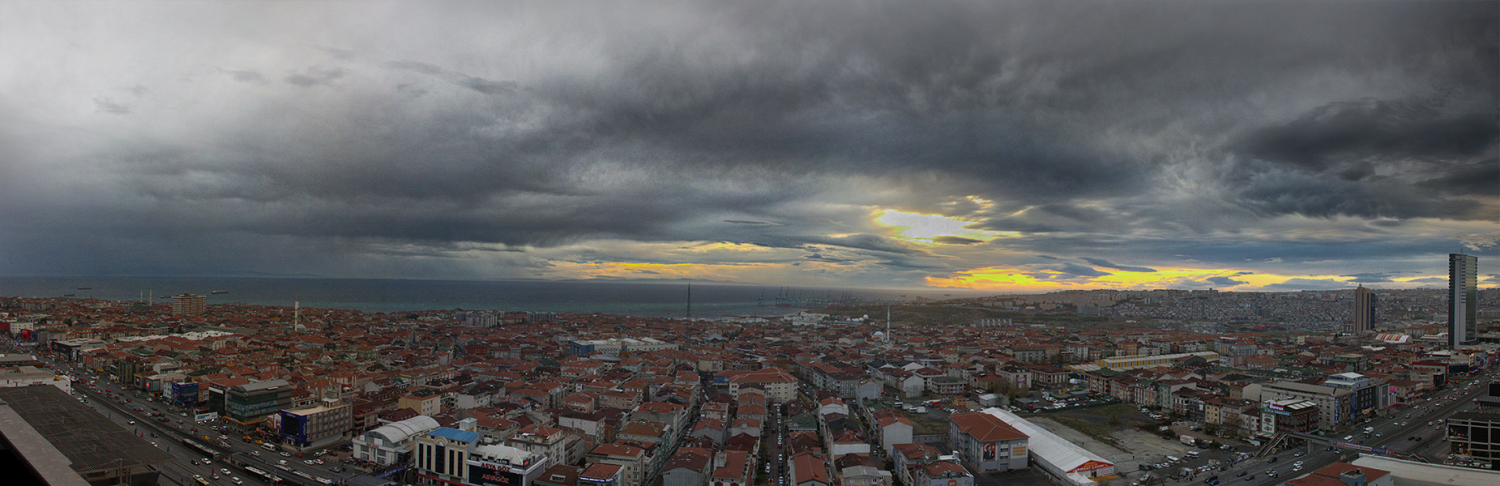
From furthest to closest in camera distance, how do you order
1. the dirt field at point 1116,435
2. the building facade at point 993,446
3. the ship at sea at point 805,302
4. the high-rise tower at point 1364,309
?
the ship at sea at point 805,302 < the high-rise tower at point 1364,309 < the dirt field at point 1116,435 < the building facade at point 993,446

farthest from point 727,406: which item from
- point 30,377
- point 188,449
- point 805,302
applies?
point 805,302

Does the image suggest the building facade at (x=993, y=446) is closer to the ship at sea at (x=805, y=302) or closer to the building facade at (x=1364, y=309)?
the building facade at (x=1364, y=309)

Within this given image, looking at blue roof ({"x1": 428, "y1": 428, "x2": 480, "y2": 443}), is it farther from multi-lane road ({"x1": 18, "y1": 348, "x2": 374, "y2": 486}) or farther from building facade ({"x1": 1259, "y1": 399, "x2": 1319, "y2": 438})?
building facade ({"x1": 1259, "y1": 399, "x2": 1319, "y2": 438})

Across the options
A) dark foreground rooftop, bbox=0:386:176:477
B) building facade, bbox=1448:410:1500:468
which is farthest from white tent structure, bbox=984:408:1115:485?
dark foreground rooftop, bbox=0:386:176:477

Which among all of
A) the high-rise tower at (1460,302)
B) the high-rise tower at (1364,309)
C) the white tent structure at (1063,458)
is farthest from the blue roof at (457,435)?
the high-rise tower at (1364,309)

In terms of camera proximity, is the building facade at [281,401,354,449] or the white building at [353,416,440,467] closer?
the white building at [353,416,440,467]

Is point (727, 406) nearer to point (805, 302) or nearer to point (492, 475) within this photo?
point (492, 475)
